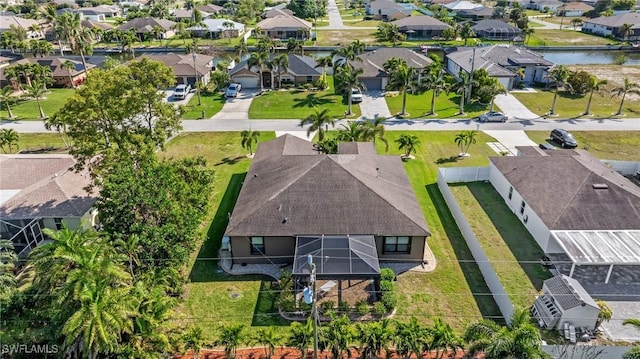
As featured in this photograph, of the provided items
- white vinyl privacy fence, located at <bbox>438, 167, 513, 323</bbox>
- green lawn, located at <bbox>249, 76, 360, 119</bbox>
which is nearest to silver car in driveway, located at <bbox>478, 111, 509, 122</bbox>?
green lawn, located at <bbox>249, 76, 360, 119</bbox>

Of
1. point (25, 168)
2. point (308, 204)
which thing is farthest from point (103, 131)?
point (308, 204)

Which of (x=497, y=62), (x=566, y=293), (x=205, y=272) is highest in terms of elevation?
(x=497, y=62)

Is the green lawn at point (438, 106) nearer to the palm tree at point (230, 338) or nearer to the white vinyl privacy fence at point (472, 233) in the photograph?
the white vinyl privacy fence at point (472, 233)

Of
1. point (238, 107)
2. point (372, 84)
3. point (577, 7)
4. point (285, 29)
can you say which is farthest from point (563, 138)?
point (577, 7)

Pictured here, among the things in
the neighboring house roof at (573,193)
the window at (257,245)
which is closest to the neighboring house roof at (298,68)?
the neighboring house roof at (573,193)

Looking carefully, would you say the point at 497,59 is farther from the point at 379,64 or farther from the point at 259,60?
the point at 259,60

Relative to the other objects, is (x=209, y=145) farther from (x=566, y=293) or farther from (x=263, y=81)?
(x=566, y=293)
